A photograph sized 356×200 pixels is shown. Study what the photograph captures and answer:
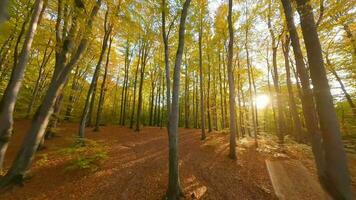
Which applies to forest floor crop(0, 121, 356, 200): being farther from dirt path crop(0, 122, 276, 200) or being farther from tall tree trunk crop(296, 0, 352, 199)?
tall tree trunk crop(296, 0, 352, 199)

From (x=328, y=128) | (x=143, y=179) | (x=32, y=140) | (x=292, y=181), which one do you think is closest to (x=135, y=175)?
(x=143, y=179)

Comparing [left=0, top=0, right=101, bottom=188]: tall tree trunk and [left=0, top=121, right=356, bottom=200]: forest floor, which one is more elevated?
[left=0, top=0, right=101, bottom=188]: tall tree trunk

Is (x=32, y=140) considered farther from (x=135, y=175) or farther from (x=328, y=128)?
(x=328, y=128)

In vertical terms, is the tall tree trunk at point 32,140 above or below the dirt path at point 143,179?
above

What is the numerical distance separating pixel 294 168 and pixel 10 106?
388 inches

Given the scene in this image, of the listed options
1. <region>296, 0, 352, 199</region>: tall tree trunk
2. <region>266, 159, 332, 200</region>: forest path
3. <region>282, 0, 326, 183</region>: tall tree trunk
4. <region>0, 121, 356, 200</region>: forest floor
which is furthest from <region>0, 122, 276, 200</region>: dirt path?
<region>296, 0, 352, 199</region>: tall tree trunk

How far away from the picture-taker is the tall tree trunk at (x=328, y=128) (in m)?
2.56

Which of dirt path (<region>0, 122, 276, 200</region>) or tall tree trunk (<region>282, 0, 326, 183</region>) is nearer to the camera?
tall tree trunk (<region>282, 0, 326, 183</region>)

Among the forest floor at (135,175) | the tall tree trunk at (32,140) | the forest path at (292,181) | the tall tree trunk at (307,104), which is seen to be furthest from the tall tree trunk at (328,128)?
the tall tree trunk at (32,140)

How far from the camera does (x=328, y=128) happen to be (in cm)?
271

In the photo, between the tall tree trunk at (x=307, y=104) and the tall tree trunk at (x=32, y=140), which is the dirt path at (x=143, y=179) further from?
the tall tree trunk at (x=307, y=104)

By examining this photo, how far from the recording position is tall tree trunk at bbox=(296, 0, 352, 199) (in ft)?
8.39

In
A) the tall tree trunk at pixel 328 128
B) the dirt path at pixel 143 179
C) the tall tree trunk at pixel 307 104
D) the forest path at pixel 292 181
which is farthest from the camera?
the forest path at pixel 292 181

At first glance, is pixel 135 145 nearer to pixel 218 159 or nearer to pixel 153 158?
pixel 153 158
